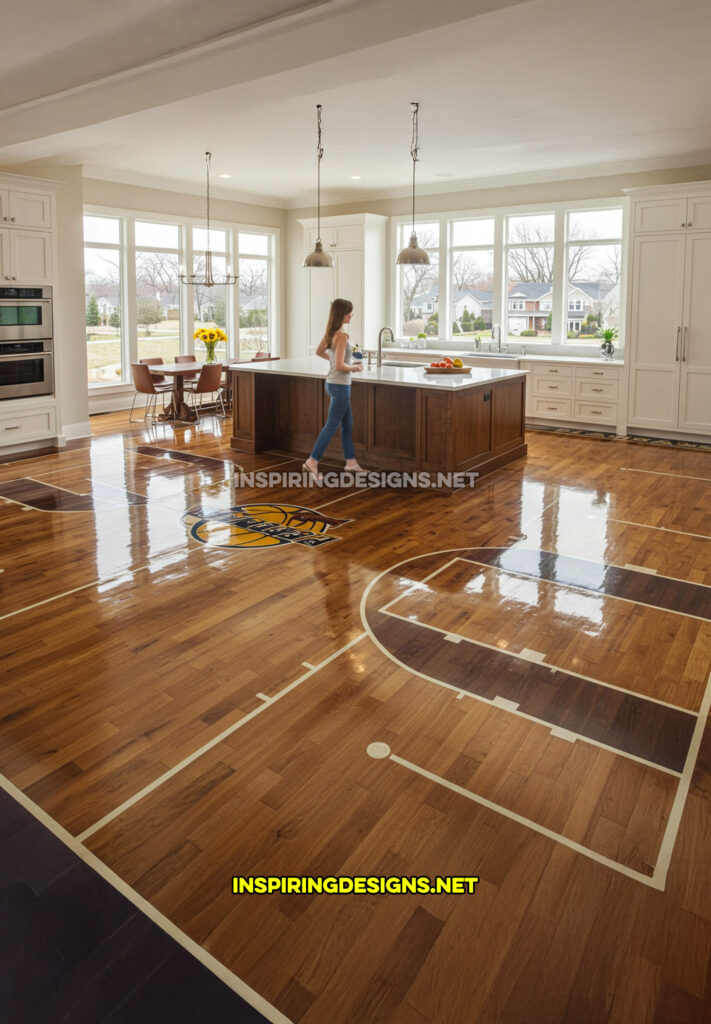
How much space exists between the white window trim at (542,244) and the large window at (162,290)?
2.36 metres

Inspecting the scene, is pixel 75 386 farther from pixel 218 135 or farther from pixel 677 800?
pixel 677 800

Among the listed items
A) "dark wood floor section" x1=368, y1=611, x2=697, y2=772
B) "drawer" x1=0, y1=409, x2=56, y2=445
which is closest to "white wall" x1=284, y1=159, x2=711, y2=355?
"drawer" x1=0, y1=409, x2=56, y2=445

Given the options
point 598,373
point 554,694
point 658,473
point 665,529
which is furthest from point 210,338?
point 554,694

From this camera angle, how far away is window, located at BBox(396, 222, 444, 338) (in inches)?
418

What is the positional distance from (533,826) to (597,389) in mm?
7294

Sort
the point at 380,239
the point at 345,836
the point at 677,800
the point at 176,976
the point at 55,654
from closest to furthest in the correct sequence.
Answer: the point at 176,976
the point at 345,836
the point at 677,800
the point at 55,654
the point at 380,239

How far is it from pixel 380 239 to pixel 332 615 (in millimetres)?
8419

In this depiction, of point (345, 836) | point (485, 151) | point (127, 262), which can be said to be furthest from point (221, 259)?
point (345, 836)

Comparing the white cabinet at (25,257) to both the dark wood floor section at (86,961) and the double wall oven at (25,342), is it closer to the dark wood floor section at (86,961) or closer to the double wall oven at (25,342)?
the double wall oven at (25,342)

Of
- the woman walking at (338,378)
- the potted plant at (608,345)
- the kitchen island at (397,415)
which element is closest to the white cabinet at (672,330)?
the potted plant at (608,345)

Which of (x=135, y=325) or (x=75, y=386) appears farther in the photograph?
(x=135, y=325)

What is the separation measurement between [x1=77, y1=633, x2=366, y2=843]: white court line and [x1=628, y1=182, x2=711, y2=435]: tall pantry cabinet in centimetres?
631

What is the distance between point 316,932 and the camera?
184 centimetres

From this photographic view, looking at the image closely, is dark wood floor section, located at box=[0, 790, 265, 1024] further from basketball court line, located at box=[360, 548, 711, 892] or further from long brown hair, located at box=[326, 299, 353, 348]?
long brown hair, located at box=[326, 299, 353, 348]
